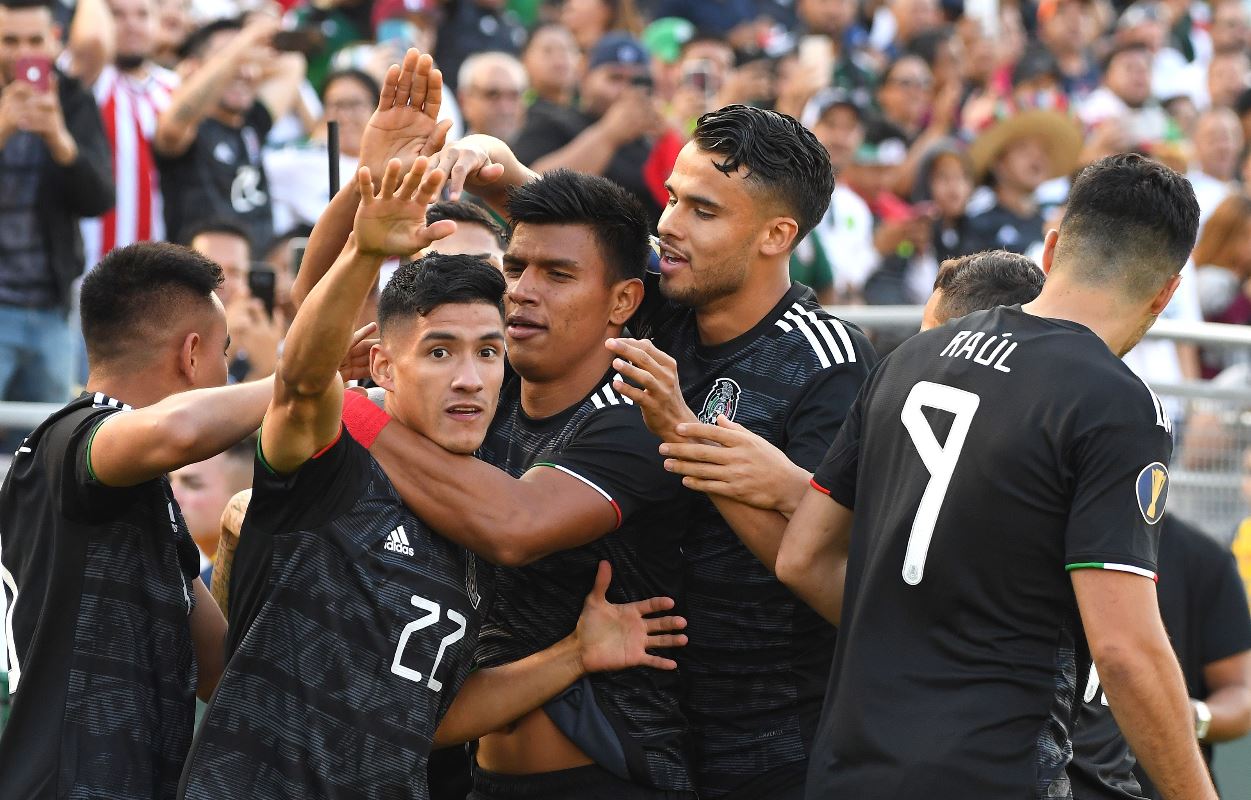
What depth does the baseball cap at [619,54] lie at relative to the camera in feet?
31.1

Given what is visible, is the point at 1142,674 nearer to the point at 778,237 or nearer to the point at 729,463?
the point at 729,463

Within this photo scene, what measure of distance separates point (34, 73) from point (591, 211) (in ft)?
13.7

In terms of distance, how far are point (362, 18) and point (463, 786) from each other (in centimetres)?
728

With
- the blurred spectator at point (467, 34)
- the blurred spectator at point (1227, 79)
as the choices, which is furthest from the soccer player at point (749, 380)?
the blurred spectator at point (1227, 79)

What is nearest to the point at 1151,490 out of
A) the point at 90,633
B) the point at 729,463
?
the point at 729,463

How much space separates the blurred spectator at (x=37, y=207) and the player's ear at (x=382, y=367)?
3949 mm

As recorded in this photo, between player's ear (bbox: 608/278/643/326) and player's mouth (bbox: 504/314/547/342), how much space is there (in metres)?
0.24

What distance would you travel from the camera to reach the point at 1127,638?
11.5 feet

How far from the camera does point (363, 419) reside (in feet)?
13.8

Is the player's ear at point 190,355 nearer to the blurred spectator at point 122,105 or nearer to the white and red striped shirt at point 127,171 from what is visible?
the blurred spectator at point 122,105

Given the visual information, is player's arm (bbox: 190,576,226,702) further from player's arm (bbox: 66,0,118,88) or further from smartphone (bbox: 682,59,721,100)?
smartphone (bbox: 682,59,721,100)

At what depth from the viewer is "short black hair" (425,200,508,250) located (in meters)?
5.73

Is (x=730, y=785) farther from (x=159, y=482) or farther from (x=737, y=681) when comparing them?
(x=159, y=482)

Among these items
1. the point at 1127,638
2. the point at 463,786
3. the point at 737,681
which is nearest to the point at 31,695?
the point at 463,786
